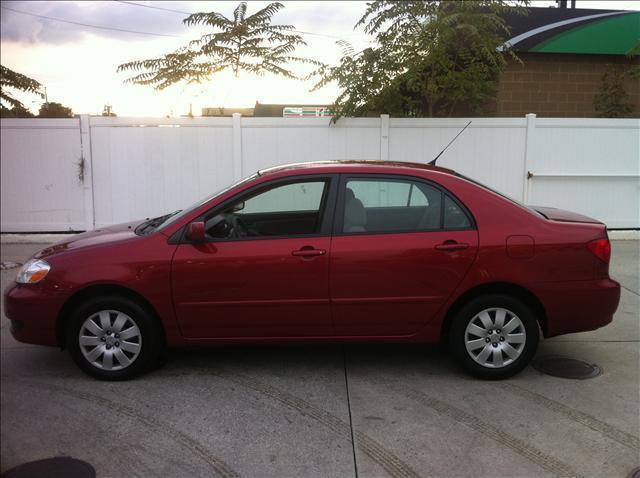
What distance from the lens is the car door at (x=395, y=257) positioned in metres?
4.26

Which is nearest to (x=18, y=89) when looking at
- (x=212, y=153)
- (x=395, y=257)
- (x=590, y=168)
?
(x=212, y=153)

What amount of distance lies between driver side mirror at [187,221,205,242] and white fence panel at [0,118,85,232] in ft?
21.2

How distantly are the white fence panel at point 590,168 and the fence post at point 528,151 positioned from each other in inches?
1.7

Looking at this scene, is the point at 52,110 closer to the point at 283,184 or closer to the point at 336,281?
the point at 283,184

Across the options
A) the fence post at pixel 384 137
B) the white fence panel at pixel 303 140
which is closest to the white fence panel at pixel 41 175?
the white fence panel at pixel 303 140

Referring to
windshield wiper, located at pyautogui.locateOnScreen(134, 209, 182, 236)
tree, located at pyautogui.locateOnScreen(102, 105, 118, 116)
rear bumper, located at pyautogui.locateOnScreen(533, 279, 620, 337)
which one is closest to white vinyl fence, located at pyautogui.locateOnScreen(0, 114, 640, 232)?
tree, located at pyautogui.locateOnScreen(102, 105, 118, 116)

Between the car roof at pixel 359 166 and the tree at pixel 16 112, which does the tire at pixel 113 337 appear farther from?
the tree at pixel 16 112

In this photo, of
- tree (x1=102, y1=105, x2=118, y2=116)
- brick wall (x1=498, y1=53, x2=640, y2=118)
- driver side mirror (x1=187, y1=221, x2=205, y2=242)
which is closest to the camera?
driver side mirror (x1=187, y1=221, x2=205, y2=242)

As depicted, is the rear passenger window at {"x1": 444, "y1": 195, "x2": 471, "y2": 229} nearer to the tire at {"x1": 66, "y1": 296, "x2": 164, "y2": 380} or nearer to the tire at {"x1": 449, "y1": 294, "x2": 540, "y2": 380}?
the tire at {"x1": 449, "y1": 294, "x2": 540, "y2": 380}

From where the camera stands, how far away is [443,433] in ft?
11.9

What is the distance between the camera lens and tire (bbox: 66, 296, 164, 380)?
4.31 meters

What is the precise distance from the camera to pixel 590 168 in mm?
10055

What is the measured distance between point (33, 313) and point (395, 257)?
2.72m

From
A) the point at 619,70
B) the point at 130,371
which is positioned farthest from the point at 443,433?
the point at 619,70
